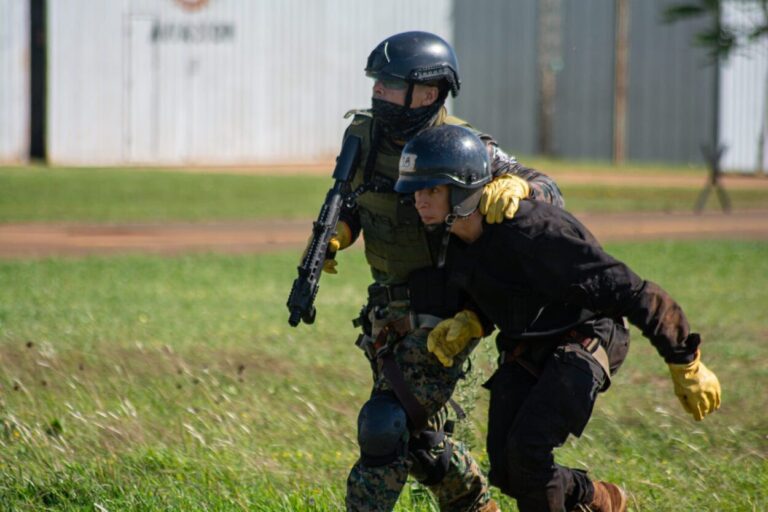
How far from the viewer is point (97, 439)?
6031mm

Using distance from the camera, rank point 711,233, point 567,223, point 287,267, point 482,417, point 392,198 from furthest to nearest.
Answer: point 711,233, point 287,267, point 482,417, point 392,198, point 567,223

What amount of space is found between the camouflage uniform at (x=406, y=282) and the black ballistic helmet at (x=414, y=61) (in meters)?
0.19

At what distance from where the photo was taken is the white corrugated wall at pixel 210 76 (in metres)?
30.8

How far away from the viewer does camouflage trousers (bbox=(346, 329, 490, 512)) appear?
4.44 metres

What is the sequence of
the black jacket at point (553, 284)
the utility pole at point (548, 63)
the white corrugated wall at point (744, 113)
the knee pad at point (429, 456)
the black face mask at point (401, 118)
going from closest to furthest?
the black jacket at point (553, 284) < the knee pad at point (429, 456) < the black face mask at point (401, 118) < the white corrugated wall at point (744, 113) < the utility pole at point (548, 63)

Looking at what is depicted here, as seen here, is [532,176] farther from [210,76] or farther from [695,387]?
[210,76]

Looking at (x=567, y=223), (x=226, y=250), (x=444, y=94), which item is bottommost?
(x=226, y=250)

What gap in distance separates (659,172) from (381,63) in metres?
27.1

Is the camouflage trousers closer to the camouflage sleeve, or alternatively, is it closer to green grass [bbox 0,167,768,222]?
the camouflage sleeve

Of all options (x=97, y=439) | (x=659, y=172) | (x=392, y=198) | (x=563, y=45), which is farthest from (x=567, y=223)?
(x=563, y=45)

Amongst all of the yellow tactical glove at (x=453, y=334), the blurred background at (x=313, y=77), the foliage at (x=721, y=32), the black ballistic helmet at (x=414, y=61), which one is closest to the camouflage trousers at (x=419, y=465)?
the yellow tactical glove at (x=453, y=334)

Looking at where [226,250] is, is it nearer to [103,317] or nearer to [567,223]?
[103,317]

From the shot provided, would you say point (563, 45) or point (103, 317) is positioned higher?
point (563, 45)

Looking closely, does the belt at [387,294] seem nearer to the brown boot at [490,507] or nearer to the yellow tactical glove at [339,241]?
the yellow tactical glove at [339,241]
